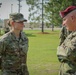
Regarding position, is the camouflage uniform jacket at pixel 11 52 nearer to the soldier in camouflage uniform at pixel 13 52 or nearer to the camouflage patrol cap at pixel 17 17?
the soldier in camouflage uniform at pixel 13 52

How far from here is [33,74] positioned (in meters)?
10.7

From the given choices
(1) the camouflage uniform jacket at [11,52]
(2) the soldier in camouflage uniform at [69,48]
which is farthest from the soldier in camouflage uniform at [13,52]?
(2) the soldier in camouflage uniform at [69,48]

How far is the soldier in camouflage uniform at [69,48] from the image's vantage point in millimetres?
4352

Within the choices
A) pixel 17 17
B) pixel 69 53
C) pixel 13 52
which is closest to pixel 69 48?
pixel 69 53

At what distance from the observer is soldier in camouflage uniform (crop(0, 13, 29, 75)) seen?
5977mm

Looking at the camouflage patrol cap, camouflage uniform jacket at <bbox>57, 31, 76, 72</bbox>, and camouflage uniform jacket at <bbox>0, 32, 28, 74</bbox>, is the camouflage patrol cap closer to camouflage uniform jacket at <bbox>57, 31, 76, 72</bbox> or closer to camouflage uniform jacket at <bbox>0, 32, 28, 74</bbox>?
camouflage uniform jacket at <bbox>0, 32, 28, 74</bbox>

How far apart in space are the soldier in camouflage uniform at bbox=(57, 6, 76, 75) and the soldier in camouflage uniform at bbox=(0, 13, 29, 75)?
1504 millimetres

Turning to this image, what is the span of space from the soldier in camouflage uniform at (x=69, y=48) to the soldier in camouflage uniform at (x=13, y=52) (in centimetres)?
150

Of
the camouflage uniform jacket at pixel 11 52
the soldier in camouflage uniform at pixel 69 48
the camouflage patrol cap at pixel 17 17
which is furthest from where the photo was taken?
the camouflage patrol cap at pixel 17 17

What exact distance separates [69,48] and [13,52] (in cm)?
177

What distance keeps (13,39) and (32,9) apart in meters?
54.2

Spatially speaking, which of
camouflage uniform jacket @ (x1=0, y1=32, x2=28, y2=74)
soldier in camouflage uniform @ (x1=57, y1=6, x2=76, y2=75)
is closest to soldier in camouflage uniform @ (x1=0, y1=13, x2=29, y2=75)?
camouflage uniform jacket @ (x1=0, y1=32, x2=28, y2=74)

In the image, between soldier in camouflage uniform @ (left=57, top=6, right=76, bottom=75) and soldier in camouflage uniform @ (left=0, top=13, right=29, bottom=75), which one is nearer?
soldier in camouflage uniform @ (left=57, top=6, right=76, bottom=75)

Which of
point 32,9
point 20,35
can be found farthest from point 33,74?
point 32,9
